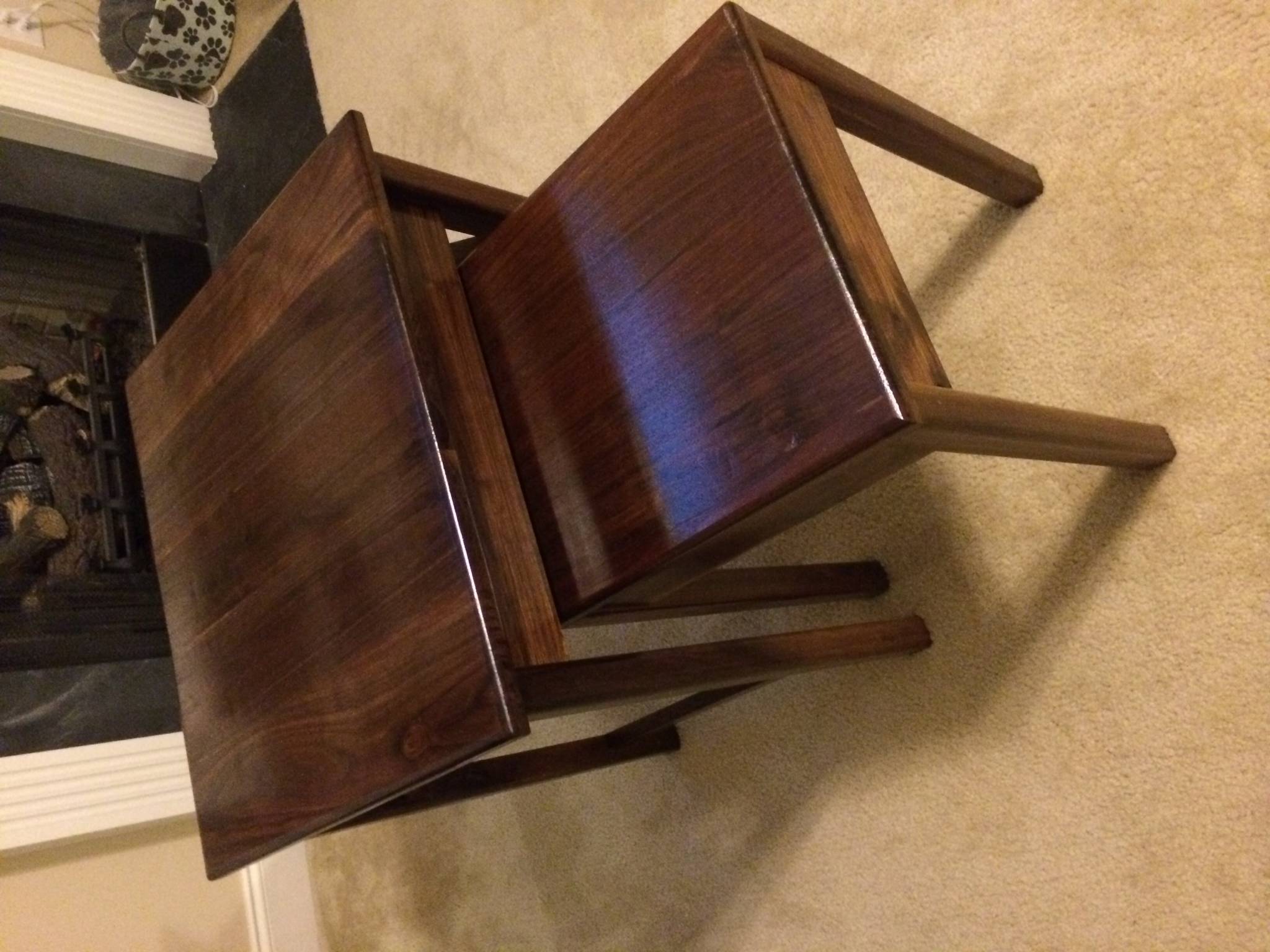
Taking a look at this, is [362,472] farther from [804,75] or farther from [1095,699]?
[1095,699]

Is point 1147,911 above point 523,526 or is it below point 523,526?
below

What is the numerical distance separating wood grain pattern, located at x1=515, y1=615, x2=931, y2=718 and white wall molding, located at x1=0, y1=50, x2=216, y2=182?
1719 millimetres

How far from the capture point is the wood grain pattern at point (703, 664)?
2.51ft

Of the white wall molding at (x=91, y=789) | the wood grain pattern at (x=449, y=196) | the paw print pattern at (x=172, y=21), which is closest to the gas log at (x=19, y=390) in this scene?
the white wall molding at (x=91, y=789)

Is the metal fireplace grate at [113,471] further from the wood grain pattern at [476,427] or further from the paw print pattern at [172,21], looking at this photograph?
the wood grain pattern at [476,427]

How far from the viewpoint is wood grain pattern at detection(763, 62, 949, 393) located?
67cm

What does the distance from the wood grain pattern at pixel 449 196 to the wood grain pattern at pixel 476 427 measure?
0.04 feet

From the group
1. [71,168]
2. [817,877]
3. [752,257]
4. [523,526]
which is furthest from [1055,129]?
[71,168]

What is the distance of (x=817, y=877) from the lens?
1206mm

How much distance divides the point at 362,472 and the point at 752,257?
36cm

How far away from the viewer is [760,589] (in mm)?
1063

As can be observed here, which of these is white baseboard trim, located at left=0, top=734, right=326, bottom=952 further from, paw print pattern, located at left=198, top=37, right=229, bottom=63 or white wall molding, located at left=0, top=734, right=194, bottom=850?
paw print pattern, located at left=198, top=37, right=229, bottom=63

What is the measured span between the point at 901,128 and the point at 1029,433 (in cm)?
31

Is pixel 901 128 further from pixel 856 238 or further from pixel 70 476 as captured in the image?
pixel 70 476
